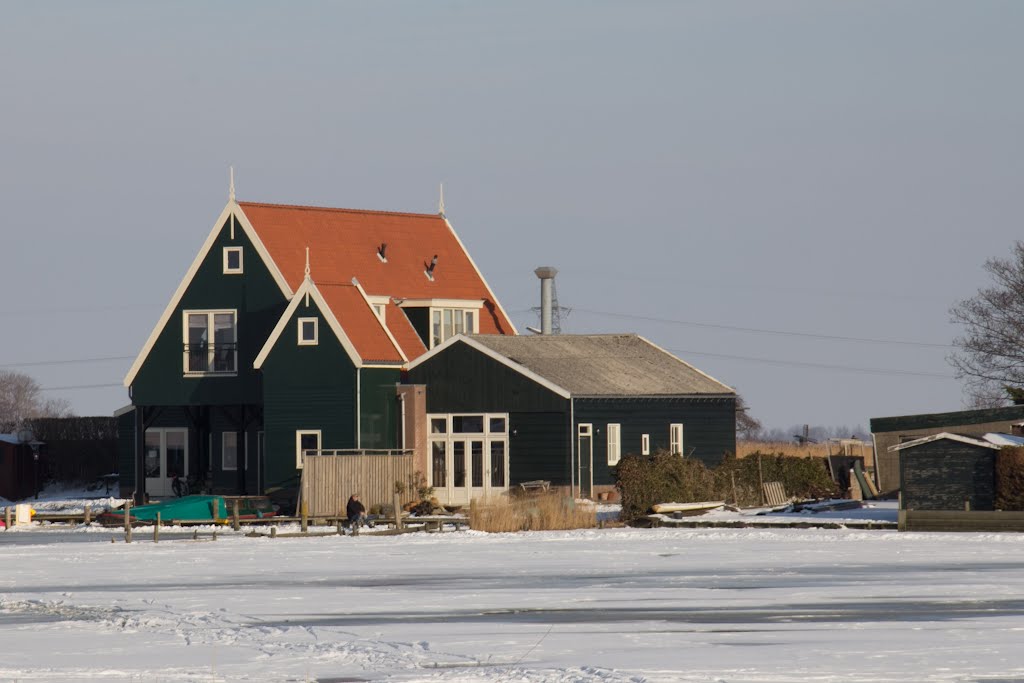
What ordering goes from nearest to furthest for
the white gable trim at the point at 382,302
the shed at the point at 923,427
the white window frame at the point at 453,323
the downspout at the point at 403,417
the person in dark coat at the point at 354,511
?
the person in dark coat at the point at 354,511, the shed at the point at 923,427, the downspout at the point at 403,417, the white gable trim at the point at 382,302, the white window frame at the point at 453,323

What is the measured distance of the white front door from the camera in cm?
6575

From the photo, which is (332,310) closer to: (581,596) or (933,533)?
(933,533)

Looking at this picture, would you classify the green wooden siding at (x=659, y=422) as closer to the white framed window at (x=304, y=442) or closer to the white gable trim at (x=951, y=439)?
the white framed window at (x=304, y=442)

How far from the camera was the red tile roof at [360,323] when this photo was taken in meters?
59.9

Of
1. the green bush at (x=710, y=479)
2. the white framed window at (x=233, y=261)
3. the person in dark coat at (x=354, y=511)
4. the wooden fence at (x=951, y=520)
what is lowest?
the wooden fence at (x=951, y=520)

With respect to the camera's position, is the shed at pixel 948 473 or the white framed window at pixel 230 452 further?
the white framed window at pixel 230 452

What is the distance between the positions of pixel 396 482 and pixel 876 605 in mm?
31052

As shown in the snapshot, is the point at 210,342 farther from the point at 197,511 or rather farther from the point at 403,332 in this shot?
the point at 197,511

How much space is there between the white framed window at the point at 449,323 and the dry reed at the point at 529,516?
52.3 ft

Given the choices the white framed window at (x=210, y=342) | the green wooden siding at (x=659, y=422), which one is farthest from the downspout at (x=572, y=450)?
the white framed window at (x=210, y=342)

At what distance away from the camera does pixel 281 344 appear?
6050 centimetres

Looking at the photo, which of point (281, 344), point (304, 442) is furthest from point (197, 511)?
point (281, 344)

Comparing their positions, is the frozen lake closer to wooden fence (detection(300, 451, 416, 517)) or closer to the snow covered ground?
the snow covered ground

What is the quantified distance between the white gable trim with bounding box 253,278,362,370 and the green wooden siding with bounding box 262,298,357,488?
0.43 ft
